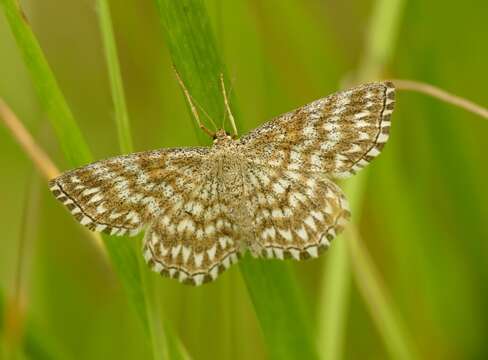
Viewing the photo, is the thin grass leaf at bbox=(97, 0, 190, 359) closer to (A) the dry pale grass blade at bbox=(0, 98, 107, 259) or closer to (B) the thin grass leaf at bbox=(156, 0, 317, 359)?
(B) the thin grass leaf at bbox=(156, 0, 317, 359)

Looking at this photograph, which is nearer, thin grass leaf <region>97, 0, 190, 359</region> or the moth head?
thin grass leaf <region>97, 0, 190, 359</region>

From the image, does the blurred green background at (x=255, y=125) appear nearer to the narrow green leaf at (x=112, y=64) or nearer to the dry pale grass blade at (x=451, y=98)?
the dry pale grass blade at (x=451, y=98)

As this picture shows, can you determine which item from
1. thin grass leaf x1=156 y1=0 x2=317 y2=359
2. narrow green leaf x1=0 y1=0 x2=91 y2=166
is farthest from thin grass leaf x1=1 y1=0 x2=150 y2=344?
thin grass leaf x1=156 y1=0 x2=317 y2=359

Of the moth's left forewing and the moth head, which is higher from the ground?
the moth head

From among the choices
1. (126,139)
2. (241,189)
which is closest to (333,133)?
(241,189)

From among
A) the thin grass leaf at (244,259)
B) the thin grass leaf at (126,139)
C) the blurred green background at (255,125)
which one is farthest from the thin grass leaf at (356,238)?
the thin grass leaf at (126,139)

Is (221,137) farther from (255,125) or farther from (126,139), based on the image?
(255,125)
